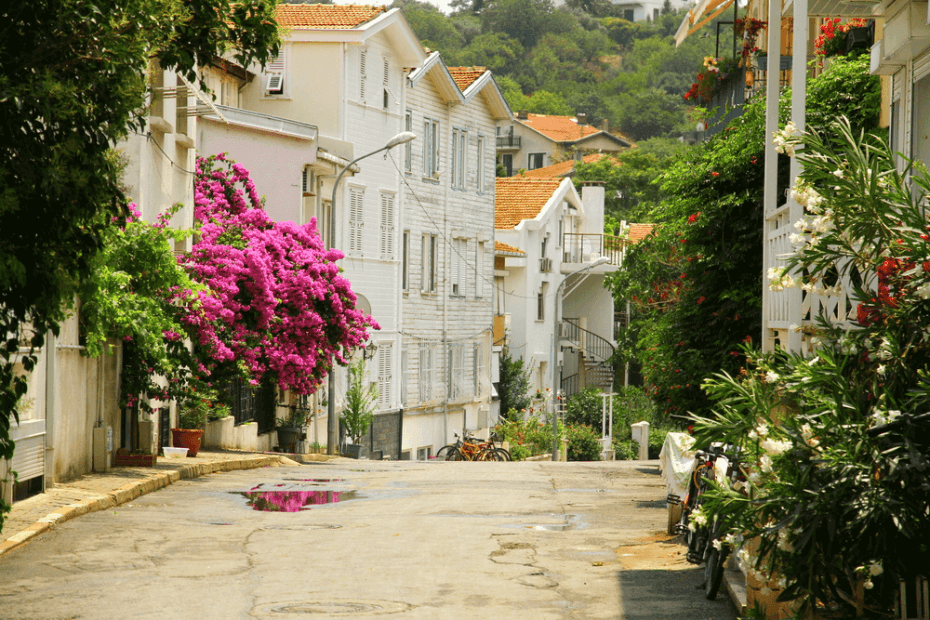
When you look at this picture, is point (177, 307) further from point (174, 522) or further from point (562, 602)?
point (562, 602)

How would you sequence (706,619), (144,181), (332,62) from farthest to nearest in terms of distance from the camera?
(332,62) < (144,181) < (706,619)

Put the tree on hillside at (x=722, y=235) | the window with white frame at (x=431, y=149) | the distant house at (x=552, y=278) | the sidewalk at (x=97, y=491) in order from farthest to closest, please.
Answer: the distant house at (x=552, y=278) < the window with white frame at (x=431, y=149) < the tree on hillside at (x=722, y=235) < the sidewalk at (x=97, y=491)

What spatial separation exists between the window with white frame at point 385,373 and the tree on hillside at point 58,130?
26.4 metres

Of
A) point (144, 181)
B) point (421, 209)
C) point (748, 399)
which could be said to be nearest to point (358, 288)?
point (421, 209)

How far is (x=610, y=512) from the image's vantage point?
606 inches

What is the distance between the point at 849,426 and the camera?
6211 millimetres

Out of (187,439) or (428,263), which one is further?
(428,263)

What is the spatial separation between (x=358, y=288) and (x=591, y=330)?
28.5 m

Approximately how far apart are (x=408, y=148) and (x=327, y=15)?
4.73m

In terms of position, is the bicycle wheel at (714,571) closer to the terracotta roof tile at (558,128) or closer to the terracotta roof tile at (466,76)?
the terracotta roof tile at (466,76)

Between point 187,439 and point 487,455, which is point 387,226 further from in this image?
point 187,439

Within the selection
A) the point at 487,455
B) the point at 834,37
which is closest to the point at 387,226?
the point at 487,455

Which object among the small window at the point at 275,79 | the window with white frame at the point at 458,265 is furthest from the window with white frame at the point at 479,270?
the small window at the point at 275,79

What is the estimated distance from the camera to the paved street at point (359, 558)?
352 inches
